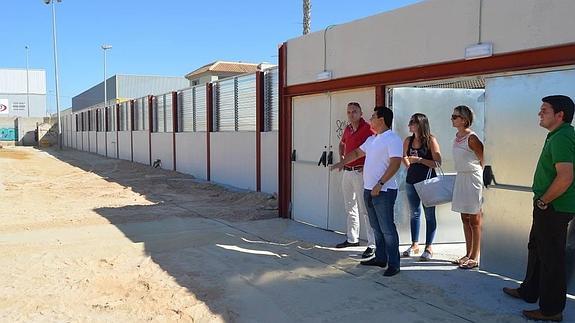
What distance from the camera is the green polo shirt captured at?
3986mm

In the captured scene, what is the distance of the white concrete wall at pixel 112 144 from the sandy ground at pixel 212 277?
20.2m

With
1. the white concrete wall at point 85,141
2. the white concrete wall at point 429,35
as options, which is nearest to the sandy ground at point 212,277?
the white concrete wall at point 429,35

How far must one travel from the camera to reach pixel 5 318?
445 cm

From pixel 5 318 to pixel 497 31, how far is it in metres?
5.32

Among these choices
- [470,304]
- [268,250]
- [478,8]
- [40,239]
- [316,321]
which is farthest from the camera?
[40,239]

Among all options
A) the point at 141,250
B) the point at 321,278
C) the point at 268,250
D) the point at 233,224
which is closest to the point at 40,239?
the point at 141,250

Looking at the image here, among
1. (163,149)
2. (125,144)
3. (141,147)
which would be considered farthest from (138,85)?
(163,149)

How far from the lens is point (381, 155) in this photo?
17.9 feet

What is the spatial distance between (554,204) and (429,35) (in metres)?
2.68

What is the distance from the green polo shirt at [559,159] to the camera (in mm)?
3986

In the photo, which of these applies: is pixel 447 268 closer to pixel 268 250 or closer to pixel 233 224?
pixel 268 250

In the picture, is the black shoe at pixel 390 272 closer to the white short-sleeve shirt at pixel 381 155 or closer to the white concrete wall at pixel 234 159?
the white short-sleeve shirt at pixel 381 155

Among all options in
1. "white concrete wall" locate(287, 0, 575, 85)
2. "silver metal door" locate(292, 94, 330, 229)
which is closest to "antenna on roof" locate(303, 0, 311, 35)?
"white concrete wall" locate(287, 0, 575, 85)

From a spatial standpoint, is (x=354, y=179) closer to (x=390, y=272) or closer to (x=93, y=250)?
(x=390, y=272)
